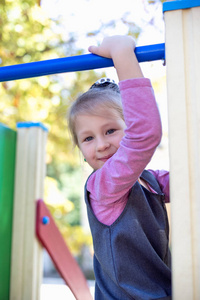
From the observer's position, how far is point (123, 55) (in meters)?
1.11

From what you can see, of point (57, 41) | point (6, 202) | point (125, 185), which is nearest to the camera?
point (125, 185)

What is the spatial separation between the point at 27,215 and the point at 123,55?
1.32 metres

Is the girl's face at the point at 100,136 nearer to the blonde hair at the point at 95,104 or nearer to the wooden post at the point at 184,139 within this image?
the blonde hair at the point at 95,104

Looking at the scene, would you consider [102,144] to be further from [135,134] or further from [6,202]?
[6,202]

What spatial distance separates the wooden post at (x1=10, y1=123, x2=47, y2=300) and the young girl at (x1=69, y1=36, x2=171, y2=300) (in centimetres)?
65

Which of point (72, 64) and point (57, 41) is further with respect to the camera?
point (57, 41)

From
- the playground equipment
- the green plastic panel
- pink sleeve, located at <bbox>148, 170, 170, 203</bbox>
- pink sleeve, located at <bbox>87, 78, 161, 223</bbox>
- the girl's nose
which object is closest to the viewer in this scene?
the playground equipment

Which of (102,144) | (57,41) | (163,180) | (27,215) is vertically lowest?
(27,215)

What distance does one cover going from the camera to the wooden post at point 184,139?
0.84 m

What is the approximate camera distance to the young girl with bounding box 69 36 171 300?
1065 mm

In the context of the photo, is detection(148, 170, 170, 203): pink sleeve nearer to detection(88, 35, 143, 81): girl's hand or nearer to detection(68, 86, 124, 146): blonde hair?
detection(68, 86, 124, 146): blonde hair

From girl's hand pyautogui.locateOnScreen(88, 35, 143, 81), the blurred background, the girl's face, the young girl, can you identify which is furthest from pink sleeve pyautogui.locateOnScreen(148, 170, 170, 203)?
the blurred background

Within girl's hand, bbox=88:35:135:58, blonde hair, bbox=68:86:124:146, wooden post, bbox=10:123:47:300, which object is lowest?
wooden post, bbox=10:123:47:300

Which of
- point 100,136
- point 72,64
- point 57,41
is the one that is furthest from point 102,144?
point 57,41
